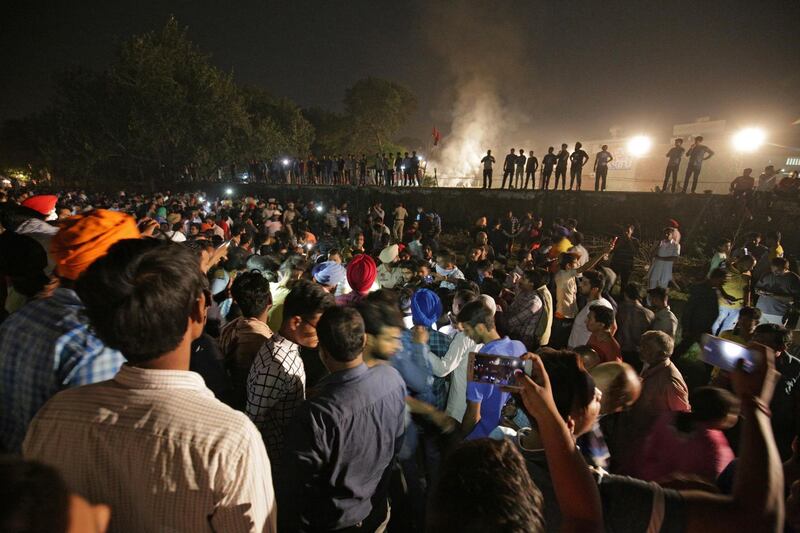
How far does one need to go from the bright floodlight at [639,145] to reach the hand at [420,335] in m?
37.6

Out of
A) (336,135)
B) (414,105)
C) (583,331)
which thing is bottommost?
(583,331)

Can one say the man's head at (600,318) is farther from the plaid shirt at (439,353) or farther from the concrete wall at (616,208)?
the concrete wall at (616,208)

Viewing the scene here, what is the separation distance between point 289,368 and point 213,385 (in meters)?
0.65

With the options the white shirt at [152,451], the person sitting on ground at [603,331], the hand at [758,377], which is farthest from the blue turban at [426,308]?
the white shirt at [152,451]

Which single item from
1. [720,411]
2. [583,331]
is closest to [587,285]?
[583,331]

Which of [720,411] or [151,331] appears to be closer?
[151,331]

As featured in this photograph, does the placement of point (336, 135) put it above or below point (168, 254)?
above

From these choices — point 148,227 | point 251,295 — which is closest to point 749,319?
point 251,295

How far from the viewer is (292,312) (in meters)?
2.52

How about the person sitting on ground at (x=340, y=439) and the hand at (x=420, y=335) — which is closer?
the person sitting on ground at (x=340, y=439)

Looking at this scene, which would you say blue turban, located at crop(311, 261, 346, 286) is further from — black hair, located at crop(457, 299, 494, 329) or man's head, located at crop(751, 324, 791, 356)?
man's head, located at crop(751, 324, 791, 356)

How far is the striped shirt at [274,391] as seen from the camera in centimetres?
217

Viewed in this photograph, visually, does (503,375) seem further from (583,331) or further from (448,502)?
(583,331)

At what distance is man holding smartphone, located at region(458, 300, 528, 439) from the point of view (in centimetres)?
272
